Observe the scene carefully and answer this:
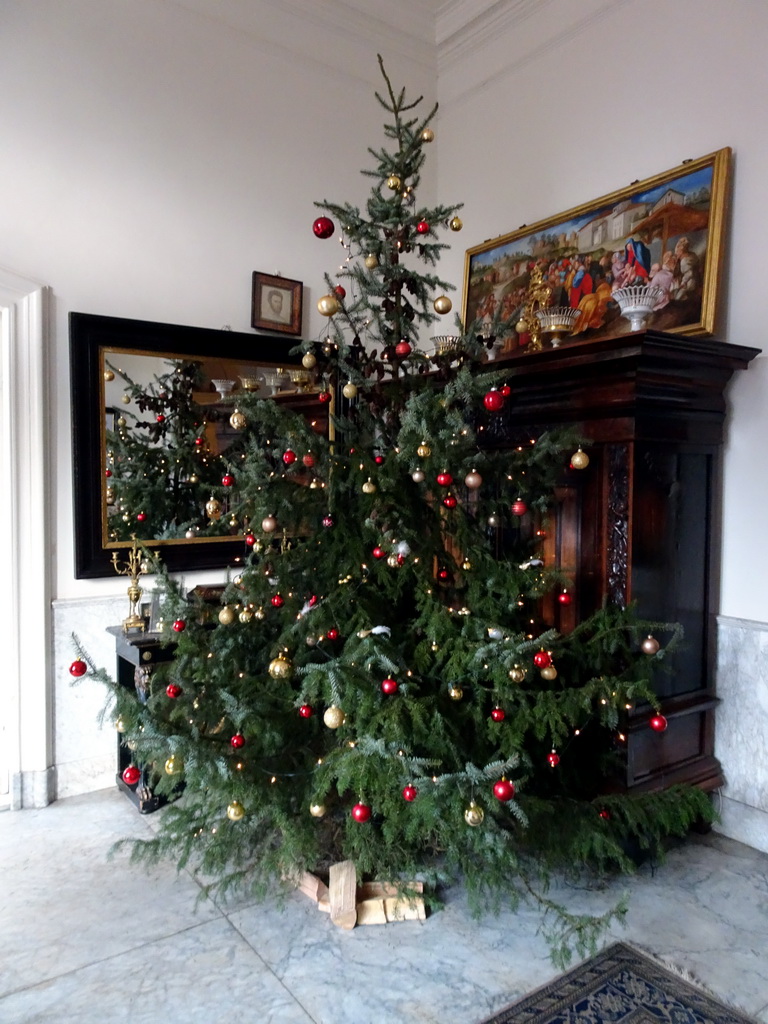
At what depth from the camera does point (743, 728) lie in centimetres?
287

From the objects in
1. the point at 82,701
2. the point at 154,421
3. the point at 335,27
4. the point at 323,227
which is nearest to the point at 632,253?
the point at 323,227

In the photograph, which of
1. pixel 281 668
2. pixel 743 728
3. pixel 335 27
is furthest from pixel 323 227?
pixel 743 728

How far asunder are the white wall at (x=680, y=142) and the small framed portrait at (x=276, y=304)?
115cm

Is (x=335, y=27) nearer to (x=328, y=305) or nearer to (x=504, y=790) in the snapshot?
(x=328, y=305)

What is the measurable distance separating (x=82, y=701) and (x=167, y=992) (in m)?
1.61

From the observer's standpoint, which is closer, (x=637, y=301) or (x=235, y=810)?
(x=235, y=810)

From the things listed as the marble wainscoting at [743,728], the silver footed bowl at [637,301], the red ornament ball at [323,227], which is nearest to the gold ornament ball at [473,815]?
the marble wainscoting at [743,728]

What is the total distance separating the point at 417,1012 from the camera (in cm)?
192

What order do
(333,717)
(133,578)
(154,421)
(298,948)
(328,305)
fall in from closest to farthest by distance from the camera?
(333,717) → (298,948) → (328,305) → (133,578) → (154,421)

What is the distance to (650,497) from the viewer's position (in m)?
2.66

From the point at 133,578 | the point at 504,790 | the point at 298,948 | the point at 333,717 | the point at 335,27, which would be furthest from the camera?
the point at 335,27

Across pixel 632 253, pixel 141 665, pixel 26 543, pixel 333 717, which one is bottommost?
pixel 141 665

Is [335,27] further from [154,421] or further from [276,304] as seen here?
[154,421]

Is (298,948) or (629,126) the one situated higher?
(629,126)
